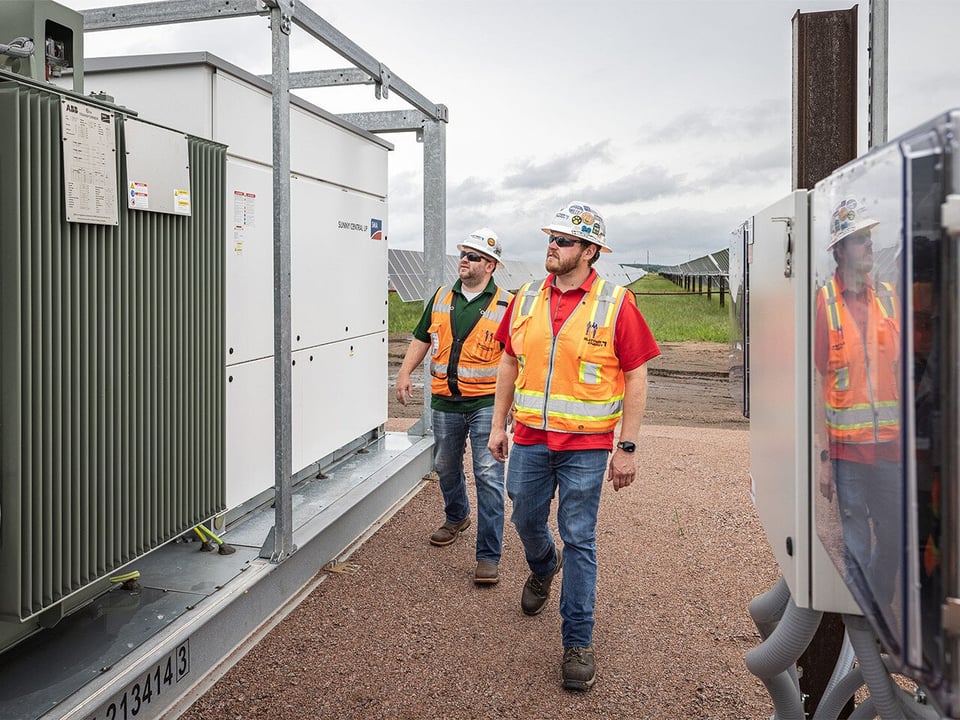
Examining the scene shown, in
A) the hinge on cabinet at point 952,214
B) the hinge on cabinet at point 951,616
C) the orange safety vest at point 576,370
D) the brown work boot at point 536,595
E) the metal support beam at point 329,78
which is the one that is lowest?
the brown work boot at point 536,595

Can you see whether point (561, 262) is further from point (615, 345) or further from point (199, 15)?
point (199, 15)

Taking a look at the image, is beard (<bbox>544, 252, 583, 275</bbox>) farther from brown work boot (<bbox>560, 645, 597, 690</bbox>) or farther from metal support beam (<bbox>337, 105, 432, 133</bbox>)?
metal support beam (<bbox>337, 105, 432, 133</bbox>)

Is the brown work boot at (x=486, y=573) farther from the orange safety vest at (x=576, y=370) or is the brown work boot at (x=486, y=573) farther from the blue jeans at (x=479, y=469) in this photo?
the orange safety vest at (x=576, y=370)

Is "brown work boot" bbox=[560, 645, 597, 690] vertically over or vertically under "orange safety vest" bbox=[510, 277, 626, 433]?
under

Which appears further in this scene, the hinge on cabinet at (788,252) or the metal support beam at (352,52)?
the metal support beam at (352,52)

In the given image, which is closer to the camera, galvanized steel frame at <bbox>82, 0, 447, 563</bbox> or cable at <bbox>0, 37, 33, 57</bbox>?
cable at <bbox>0, 37, 33, 57</bbox>

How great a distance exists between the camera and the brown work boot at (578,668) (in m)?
3.60

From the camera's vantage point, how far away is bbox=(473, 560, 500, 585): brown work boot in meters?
4.74

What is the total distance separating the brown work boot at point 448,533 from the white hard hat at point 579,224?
2.37 meters

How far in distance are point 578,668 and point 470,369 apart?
6.39 ft

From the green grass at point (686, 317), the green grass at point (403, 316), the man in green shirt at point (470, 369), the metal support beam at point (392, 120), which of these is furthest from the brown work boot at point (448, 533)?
the green grass at point (403, 316)

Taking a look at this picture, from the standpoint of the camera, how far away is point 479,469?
16.3 ft

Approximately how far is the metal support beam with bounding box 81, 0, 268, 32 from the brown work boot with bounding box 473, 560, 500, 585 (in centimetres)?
301

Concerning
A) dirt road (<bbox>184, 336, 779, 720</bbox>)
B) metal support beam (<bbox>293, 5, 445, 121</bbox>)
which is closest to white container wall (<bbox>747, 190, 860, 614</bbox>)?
dirt road (<bbox>184, 336, 779, 720</bbox>)
